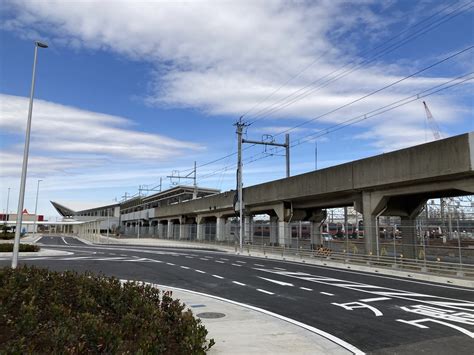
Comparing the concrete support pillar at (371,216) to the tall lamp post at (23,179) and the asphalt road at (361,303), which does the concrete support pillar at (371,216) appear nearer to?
the asphalt road at (361,303)

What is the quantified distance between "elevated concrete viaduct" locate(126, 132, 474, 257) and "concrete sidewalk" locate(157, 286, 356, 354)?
48.5 ft

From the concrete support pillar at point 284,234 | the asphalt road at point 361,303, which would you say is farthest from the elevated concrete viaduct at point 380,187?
the asphalt road at point 361,303

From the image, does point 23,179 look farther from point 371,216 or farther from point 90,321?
point 371,216

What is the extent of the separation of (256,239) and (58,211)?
16720 centimetres

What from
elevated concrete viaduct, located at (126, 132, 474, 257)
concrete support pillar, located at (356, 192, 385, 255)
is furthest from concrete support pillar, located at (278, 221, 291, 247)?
concrete support pillar, located at (356, 192, 385, 255)

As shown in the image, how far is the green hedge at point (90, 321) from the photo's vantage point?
514 centimetres

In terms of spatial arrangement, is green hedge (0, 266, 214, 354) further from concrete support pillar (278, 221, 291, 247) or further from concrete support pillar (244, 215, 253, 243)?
concrete support pillar (244, 215, 253, 243)

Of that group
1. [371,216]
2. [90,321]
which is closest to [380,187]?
[371,216]

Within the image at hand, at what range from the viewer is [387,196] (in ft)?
88.2

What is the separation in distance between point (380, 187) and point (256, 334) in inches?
830

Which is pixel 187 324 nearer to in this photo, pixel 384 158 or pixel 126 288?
pixel 126 288

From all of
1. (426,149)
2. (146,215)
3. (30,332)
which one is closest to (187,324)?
(30,332)

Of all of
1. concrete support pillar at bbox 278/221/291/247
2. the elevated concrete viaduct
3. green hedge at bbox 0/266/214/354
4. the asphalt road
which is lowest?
the asphalt road

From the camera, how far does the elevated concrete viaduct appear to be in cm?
Result: 2139
